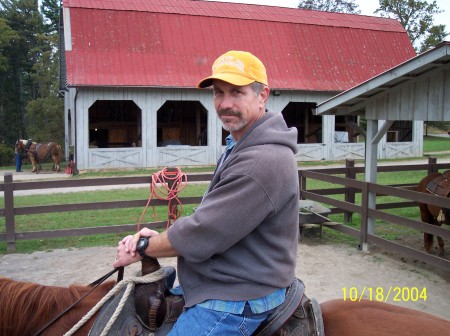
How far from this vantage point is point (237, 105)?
2221mm

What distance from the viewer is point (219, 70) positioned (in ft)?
7.27

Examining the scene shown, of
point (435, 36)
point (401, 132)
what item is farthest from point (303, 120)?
point (435, 36)

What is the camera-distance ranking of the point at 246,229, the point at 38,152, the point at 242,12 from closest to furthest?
the point at 246,229 → the point at 38,152 → the point at 242,12

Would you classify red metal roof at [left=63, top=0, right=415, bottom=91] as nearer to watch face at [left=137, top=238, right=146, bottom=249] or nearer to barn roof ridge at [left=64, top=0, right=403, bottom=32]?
barn roof ridge at [left=64, top=0, right=403, bottom=32]

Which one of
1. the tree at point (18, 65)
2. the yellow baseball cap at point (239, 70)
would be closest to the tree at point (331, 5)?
the tree at point (18, 65)

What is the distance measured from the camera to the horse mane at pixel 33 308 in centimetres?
230

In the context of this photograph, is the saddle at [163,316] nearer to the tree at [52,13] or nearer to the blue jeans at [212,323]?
the blue jeans at [212,323]

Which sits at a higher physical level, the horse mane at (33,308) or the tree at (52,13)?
the tree at (52,13)

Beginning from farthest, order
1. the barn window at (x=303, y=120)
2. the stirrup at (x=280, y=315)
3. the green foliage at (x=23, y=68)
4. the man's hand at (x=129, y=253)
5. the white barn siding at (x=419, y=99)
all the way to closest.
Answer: the green foliage at (x=23, y=68)
the barn window at (x=303, y=120)
the white barn siding at (x=419, y=99)
the man's hand at (x=129, y=253)
the stirrup at (x=280, y=315)

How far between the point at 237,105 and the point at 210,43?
21.1m

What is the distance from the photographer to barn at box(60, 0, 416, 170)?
19.9m

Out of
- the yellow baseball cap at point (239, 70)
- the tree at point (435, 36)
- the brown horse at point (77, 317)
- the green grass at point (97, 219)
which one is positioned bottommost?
the green grass at point (97, 219)

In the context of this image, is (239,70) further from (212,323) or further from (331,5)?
(331,5)

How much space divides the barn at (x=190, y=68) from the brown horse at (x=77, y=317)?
686 inches
